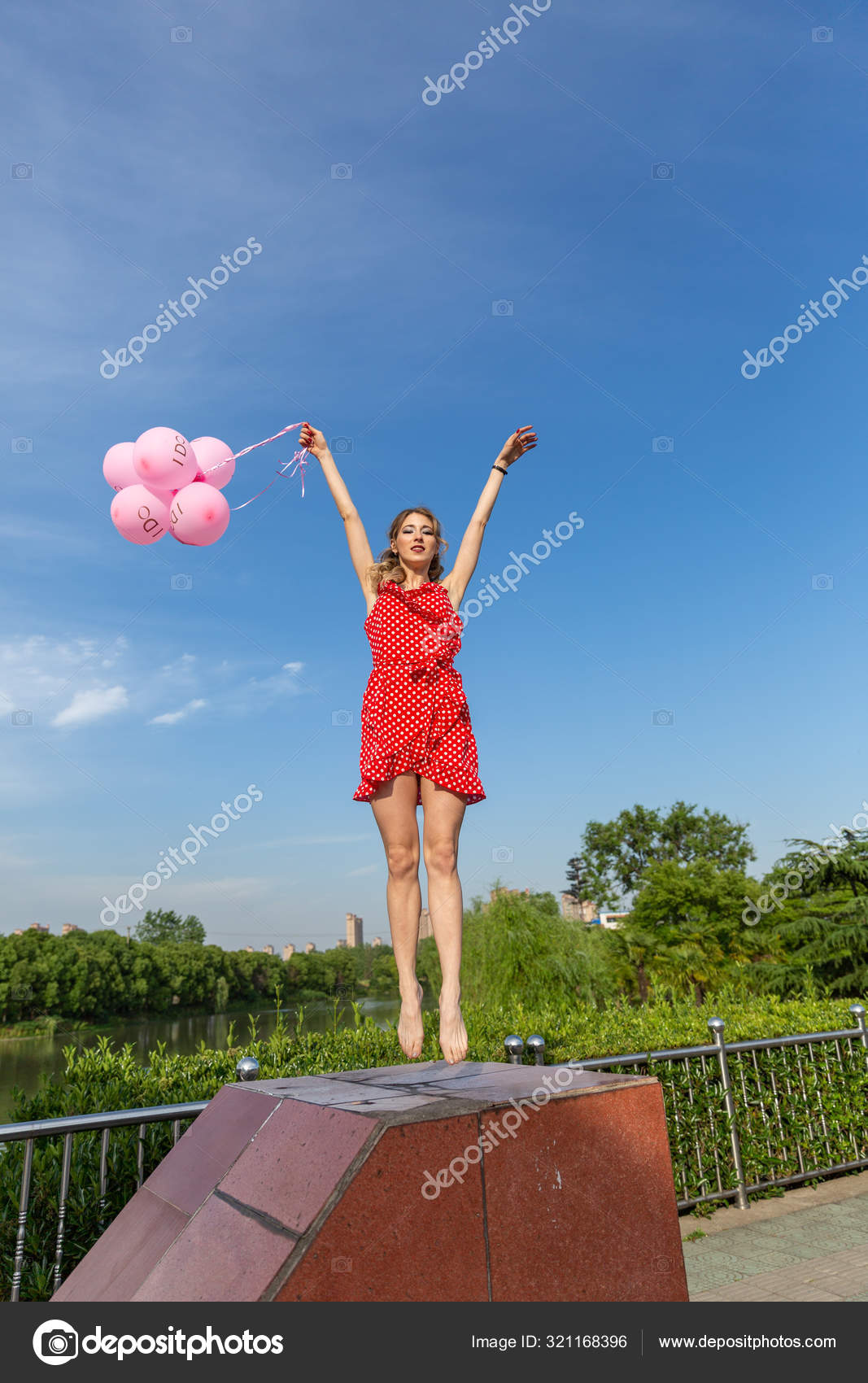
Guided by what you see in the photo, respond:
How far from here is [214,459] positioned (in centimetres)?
505

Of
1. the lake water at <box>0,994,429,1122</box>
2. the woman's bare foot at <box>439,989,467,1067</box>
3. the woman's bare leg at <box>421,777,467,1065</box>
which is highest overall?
the woman's bare leg at <box>421,777,467,1065</box>

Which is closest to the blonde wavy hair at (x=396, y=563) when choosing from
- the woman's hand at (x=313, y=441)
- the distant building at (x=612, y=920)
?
the woman's hand at (x=313, y=441)

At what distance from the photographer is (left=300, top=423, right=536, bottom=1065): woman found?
4125 mm

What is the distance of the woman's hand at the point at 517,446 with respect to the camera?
4855 mm

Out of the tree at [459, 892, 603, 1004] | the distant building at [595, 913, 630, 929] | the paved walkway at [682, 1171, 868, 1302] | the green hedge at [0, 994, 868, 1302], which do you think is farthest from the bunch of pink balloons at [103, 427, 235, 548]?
the distant building at [595, 913, 630, 929]

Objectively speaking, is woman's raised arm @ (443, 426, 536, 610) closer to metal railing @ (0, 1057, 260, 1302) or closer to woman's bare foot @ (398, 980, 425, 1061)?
woman's bare foot @ (398, 980, 425, 1061)

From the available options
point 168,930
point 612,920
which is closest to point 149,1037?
point 168,930

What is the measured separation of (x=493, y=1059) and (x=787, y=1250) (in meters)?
2.29

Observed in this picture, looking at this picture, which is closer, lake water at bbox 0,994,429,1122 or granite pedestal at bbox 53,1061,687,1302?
granite pedestal at bbox 53,1061,687,1302

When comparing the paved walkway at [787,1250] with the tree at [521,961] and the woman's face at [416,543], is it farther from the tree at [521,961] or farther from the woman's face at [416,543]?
the tree at [521,961]

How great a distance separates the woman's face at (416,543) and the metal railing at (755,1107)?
3.28 m

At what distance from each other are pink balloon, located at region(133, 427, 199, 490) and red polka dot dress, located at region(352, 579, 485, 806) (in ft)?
4.53

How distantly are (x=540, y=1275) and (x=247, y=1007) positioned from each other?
53.6 metres
